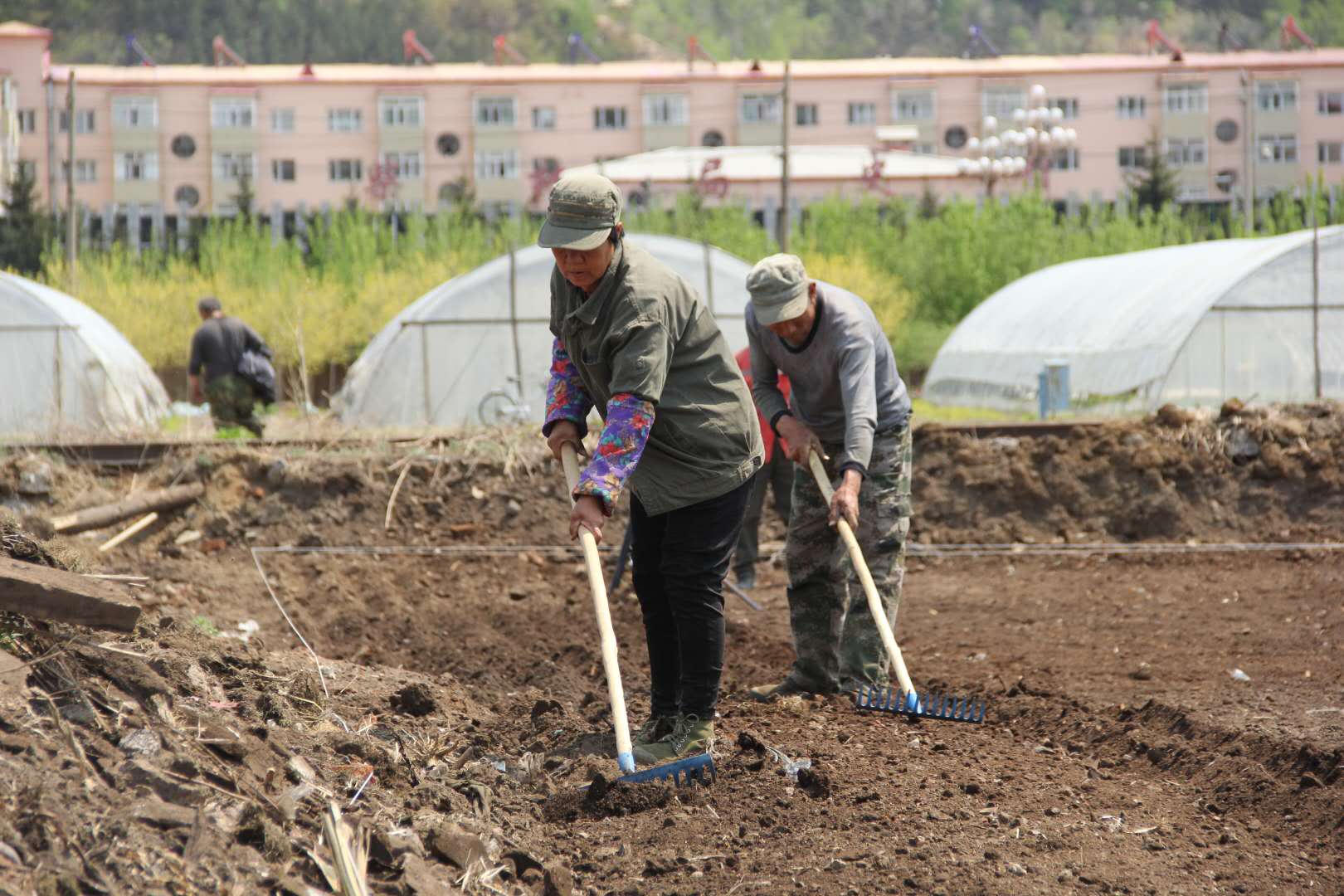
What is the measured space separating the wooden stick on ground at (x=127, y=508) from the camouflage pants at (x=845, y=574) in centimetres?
541

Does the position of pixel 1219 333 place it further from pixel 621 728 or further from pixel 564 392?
pixel 621 728

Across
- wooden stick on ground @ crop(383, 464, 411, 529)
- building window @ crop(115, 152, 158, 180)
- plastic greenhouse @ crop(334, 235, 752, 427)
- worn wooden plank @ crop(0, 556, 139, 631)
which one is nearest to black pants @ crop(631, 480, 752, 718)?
worn wooden plank @ crop(0, 556, 139, 631)

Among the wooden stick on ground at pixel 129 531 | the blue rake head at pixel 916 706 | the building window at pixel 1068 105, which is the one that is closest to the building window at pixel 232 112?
the building window at pixel 1068 105

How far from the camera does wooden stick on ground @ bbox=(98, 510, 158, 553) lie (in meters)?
9.04

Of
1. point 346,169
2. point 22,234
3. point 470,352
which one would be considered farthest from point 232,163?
point 470,352

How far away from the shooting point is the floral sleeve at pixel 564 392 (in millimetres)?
4574

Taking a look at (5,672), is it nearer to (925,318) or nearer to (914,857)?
(914,857)

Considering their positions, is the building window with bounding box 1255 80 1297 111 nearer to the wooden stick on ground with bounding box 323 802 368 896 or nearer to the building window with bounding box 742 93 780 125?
the building window with bounding box 742 93 780 125

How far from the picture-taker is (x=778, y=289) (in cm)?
514

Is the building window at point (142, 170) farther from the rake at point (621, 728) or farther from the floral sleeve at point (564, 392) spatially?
the rake at point (621, 728)

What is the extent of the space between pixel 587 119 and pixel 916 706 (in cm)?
5536

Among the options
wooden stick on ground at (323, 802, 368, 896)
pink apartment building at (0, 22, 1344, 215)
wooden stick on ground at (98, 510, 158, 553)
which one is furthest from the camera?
pink apartment building at (0, 22, 1344, 215)

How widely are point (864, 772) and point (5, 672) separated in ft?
8.00

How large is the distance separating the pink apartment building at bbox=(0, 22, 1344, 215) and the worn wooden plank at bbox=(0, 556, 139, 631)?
54.1m
